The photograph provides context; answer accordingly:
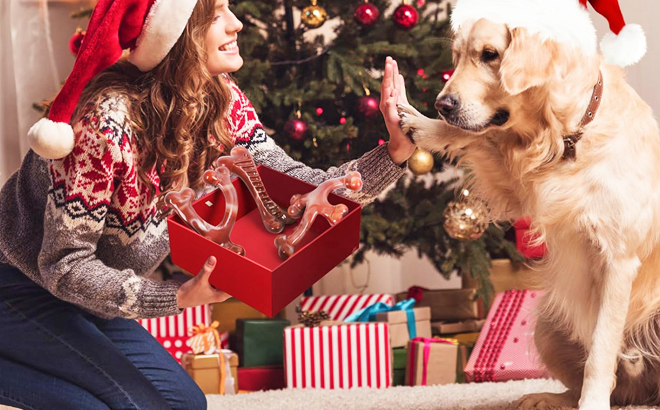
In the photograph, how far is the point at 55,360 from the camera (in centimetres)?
156

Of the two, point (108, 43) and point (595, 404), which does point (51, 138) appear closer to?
point (108, 43)

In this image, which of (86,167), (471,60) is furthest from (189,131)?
(471,60)

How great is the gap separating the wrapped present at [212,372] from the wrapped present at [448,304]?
851mm

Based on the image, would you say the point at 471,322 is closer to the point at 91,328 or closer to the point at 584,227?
the point at 584,227

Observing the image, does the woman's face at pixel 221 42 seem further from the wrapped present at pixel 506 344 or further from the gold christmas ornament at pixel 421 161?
the wrapped present at pixel 506 344

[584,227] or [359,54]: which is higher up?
[359,54]

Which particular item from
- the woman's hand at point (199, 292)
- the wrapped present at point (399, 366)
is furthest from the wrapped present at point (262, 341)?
the woman's hand at point (199, 292)

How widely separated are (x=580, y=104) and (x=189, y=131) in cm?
81

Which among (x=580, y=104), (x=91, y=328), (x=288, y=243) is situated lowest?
(x=91, y=328)

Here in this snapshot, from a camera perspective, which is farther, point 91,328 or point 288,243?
point 91,328

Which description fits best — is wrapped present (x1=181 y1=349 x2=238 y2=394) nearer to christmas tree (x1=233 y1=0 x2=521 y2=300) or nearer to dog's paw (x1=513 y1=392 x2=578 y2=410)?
christmas tree (x1=233 y1=0 x2=521 y2=300)

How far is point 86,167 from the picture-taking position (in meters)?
1.41

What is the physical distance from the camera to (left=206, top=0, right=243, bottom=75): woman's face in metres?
1.58

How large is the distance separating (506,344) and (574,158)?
1.28 m
